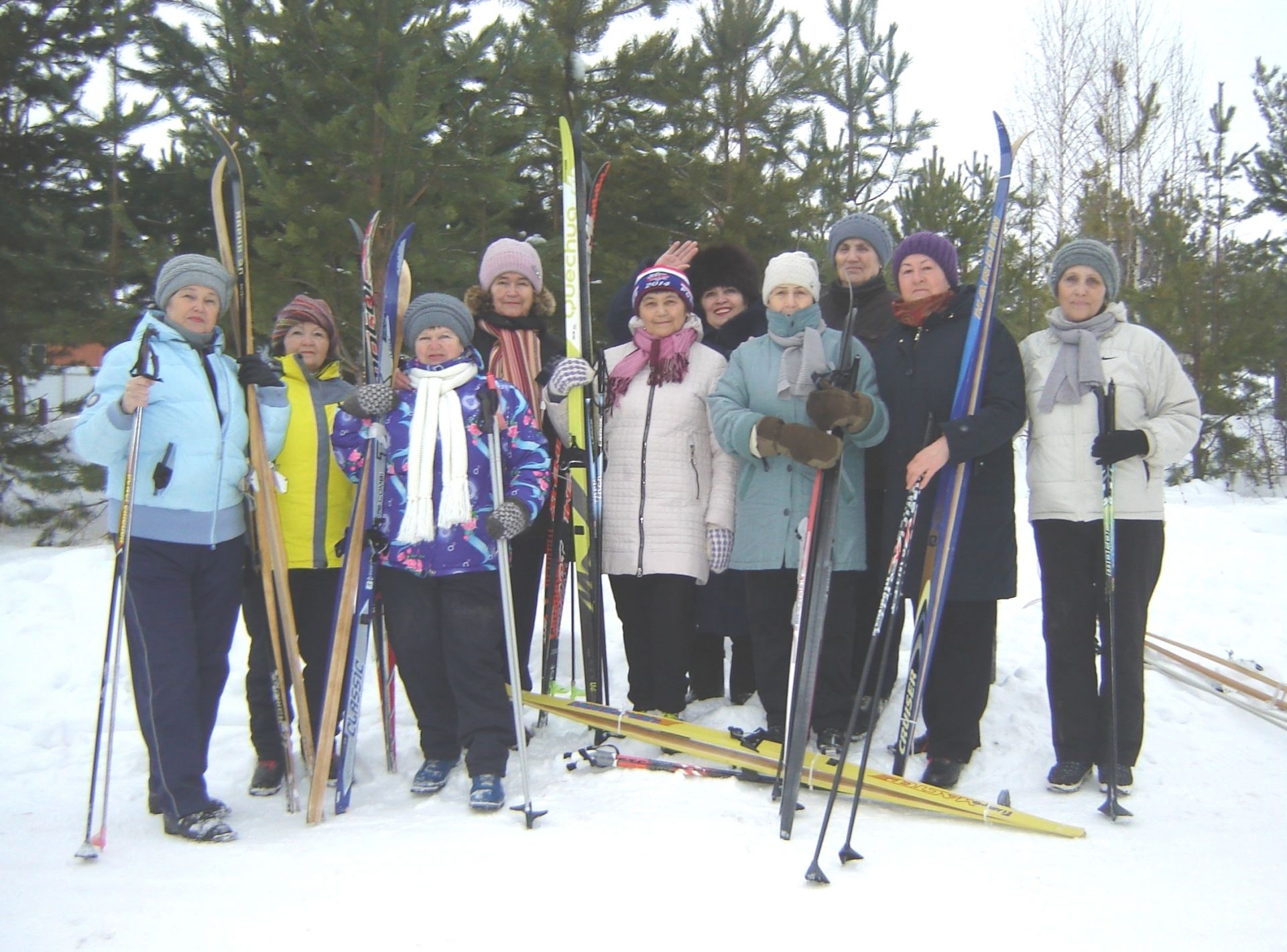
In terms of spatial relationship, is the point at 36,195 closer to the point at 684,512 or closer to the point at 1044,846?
the point at 684,512

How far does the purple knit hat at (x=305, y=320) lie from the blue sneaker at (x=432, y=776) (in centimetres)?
161

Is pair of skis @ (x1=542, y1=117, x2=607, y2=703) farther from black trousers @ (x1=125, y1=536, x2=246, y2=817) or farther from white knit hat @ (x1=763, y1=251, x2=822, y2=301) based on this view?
black trousers @ (x1=125, y1=536, x2=246, y2=817)

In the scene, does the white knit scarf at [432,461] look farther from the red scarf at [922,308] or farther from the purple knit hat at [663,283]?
the red scarf at [922,308]

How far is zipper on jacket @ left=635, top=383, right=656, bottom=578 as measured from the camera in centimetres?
371

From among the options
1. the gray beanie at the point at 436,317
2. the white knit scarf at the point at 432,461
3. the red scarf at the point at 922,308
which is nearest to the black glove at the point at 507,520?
the white knit scarf at the point at 432,461

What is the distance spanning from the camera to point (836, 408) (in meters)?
3.08

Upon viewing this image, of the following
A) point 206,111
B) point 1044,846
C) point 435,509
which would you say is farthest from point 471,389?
point 206,111

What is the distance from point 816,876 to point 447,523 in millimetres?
1591

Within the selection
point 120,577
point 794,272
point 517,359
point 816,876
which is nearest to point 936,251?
point 794,272

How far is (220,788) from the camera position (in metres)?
3.56

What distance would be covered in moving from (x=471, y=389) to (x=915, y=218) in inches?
299

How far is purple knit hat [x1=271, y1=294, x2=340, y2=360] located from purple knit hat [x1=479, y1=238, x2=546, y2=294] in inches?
25.2

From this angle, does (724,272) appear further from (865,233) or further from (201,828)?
(201,828)

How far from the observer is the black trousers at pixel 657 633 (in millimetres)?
3756
